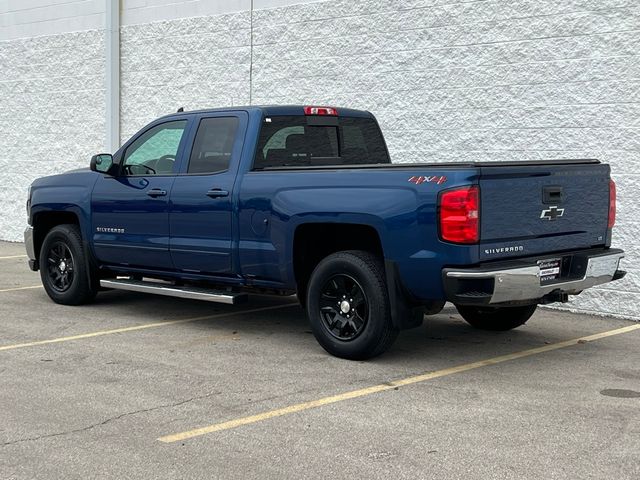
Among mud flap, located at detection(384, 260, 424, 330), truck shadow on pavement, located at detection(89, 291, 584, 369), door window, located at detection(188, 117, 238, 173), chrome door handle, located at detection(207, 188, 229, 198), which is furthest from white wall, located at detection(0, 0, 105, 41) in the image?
mud flap, located at detection(384, 260, 424, 330)

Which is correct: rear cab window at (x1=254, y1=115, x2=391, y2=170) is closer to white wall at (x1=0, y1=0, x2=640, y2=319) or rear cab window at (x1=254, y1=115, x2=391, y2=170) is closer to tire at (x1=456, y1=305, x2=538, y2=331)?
tire at (x1=456, y1=305, x2=538, y2=331)

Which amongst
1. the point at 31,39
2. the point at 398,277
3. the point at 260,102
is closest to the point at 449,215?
the point at 398,277

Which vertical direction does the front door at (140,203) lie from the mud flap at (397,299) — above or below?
above

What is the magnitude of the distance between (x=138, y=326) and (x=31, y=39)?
9771 millimetres

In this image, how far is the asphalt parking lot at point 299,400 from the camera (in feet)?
16.7

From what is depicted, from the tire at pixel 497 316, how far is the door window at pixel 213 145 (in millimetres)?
2522

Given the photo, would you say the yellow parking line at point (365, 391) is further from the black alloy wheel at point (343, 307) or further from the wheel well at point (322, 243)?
the wheel well at point (322, 243)

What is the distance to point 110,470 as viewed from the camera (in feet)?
16.1

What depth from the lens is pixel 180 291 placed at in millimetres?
8648

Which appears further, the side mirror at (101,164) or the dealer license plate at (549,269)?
the side mirror at (101,164)

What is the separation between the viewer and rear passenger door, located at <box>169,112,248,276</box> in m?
8.30

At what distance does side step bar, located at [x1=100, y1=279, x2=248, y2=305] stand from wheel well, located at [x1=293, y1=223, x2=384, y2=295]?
65 centimetres

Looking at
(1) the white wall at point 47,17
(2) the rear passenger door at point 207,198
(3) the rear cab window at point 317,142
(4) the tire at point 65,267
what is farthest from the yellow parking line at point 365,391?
(1) the white wall at point 47,17

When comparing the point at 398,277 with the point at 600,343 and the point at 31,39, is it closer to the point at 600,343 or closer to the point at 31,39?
the point at 600,343
